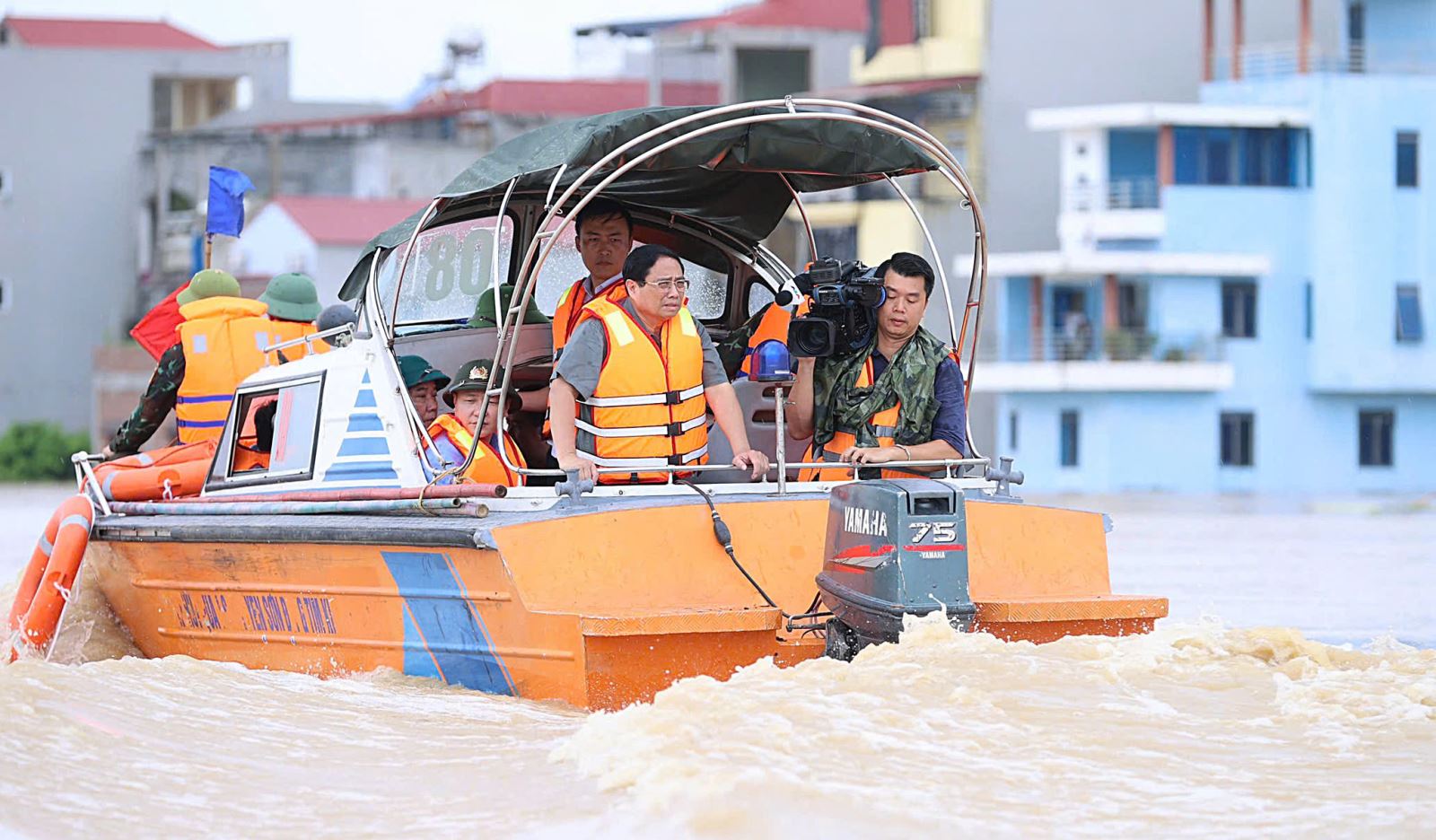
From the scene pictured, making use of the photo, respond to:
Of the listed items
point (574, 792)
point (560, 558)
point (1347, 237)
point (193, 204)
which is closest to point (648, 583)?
point (560, 558)

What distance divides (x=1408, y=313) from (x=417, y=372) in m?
30.1

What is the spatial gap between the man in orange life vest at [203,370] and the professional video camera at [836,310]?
3233mm

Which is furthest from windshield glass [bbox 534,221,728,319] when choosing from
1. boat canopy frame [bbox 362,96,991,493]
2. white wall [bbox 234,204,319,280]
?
white wall [bbox 234,204,319,280]

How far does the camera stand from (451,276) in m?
9.74

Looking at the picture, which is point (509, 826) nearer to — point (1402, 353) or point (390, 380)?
point (390, 380)

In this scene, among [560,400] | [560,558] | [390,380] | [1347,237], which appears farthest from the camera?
[1347,237]

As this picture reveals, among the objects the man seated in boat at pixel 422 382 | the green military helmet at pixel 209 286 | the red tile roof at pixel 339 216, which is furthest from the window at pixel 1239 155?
the man seated in boat at pixel 422 382

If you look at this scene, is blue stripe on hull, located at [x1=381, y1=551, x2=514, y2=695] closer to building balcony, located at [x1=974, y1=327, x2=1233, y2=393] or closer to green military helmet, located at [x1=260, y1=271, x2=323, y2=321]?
green military helmet, located at [x1=260, y1=271, x2=323, y2=321]

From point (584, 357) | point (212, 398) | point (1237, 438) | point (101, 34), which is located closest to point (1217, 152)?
point (1237, 438)

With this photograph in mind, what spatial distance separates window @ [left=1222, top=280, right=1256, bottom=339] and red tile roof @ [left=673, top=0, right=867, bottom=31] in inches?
424

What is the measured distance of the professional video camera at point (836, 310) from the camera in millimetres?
7766

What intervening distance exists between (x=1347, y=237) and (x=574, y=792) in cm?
3211

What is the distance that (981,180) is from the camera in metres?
38.7

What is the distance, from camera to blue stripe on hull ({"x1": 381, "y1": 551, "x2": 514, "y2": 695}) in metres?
7.25
